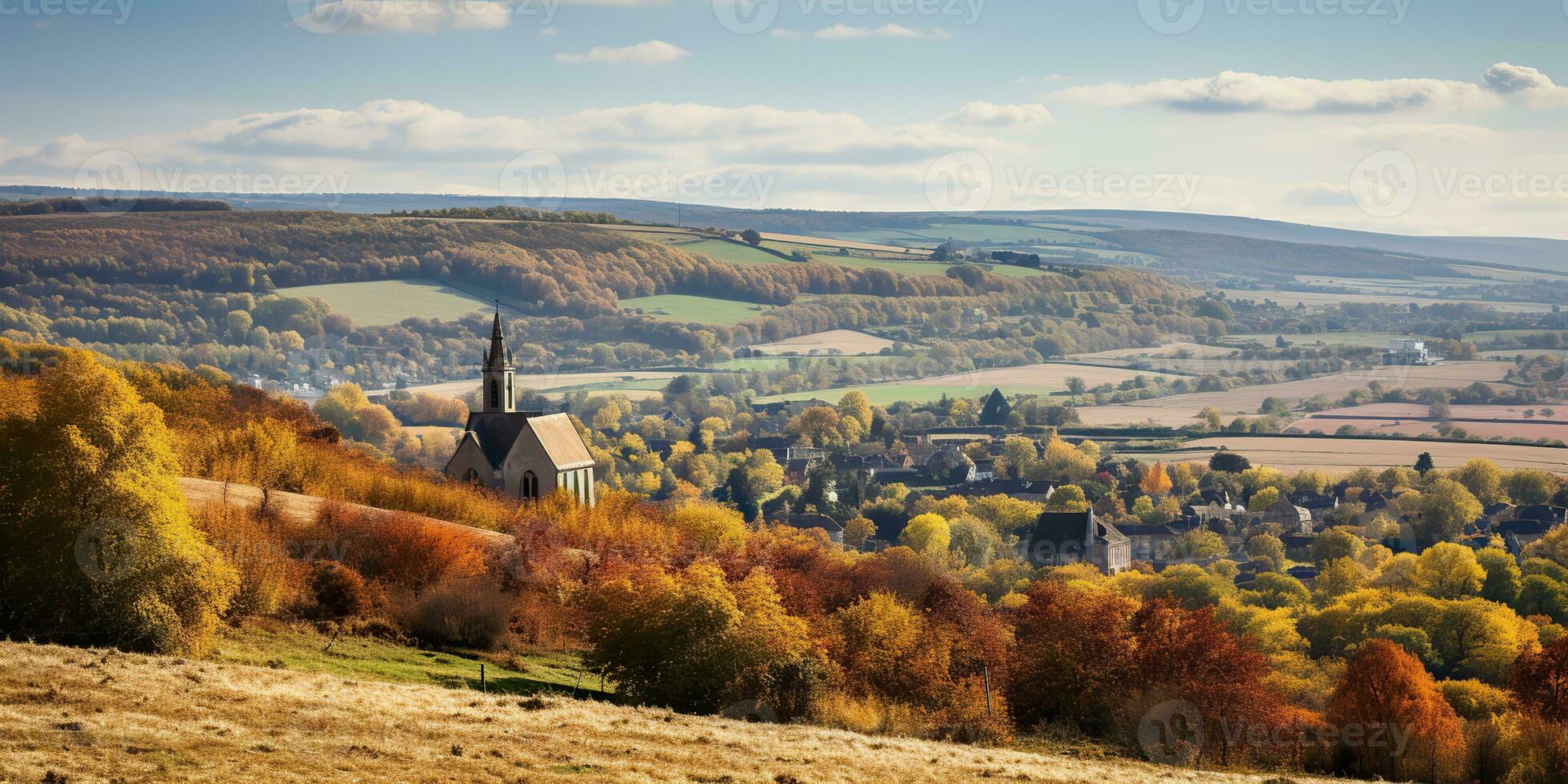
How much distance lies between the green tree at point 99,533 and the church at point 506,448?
42.6 m

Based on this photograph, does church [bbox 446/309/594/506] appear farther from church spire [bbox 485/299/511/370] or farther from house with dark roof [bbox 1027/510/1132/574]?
house with dark roof [bbox 1027/510/1132/574]

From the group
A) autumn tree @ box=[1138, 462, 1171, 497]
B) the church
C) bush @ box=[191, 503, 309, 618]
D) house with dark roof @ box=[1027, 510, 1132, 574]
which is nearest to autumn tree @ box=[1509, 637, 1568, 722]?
bush @ box=[191, 503, 309, 618]

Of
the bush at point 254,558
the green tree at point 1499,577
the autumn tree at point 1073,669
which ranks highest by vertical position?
the bush at point 254,558

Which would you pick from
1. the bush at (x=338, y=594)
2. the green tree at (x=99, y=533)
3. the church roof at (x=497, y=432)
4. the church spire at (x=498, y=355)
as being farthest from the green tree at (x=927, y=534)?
the green tree at (x=99, y=533)

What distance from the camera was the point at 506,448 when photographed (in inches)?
3346

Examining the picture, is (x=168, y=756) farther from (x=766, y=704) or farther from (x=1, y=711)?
(x=766, y=704)

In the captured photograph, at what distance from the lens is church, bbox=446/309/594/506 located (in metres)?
84.8

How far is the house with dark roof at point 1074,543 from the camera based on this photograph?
440 ft

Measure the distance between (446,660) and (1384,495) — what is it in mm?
146079

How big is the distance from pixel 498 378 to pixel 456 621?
126 ft

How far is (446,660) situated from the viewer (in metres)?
45.9

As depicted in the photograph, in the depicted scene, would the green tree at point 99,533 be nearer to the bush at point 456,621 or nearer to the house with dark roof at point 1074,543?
the bush at point 456,621

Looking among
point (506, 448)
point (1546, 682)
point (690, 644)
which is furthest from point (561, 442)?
point (1546, 682)

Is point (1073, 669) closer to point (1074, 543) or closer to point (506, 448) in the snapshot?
point (506, 448)
